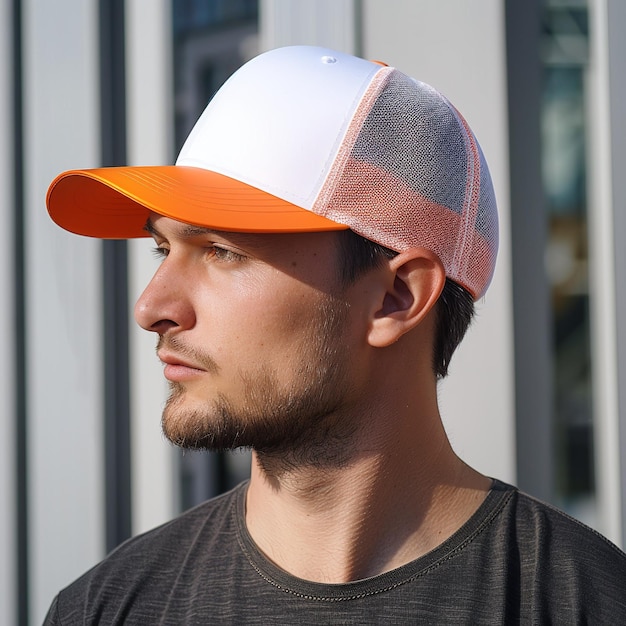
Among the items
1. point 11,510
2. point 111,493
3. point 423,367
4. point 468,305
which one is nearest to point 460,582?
point 423,367

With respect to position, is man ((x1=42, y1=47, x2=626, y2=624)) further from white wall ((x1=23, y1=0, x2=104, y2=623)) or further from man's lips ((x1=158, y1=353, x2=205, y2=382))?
white wall ((x1=23, y1=0, x2=104, y2=623))

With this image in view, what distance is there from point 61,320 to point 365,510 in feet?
4.31

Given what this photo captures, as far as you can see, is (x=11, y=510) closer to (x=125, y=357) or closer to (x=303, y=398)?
(x=125, y=357)

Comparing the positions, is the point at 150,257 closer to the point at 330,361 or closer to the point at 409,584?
the point at 330,361

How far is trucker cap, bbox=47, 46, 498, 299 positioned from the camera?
4.26 ft

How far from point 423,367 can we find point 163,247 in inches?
20.4

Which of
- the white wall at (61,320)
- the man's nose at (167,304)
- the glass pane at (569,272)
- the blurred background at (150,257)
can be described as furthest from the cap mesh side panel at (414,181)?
the glass pane at (569,272)

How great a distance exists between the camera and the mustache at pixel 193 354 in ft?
4.41

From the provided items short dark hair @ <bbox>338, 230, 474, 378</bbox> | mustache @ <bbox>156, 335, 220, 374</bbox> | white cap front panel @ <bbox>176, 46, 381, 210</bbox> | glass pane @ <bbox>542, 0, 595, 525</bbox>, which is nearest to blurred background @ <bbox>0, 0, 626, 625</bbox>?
glass pane @ <bbox>542, 0, 595, 525</bbox>

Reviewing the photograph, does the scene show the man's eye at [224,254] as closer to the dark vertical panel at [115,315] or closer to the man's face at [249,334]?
the man's face at [249,334]

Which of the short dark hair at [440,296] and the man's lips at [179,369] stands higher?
the short dark hair at [440,296]

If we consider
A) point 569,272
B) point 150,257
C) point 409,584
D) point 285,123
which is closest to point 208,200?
point 285,123

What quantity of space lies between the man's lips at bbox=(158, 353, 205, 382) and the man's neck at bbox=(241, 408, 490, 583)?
207 mm

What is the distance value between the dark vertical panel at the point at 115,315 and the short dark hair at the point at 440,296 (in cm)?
117
